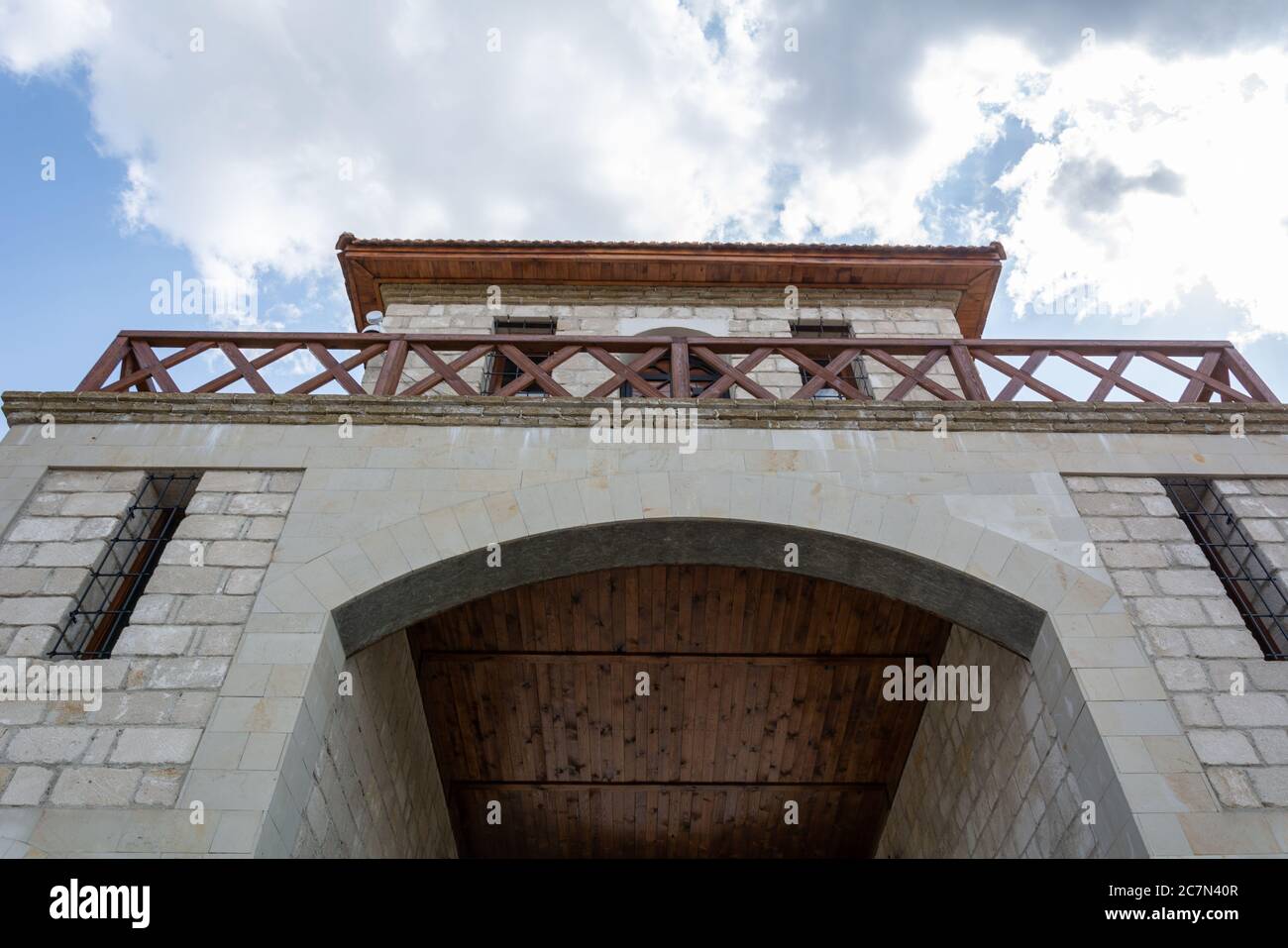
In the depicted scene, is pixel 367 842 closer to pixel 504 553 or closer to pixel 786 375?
pixel 504 553

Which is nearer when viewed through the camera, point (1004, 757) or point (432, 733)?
point (1004, 757)

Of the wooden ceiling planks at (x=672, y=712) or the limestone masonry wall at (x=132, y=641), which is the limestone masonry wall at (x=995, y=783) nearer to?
the wooden ceiling planks at (x=672, y=712)

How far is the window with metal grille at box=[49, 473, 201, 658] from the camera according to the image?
5.38 metres

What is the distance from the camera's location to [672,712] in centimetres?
826

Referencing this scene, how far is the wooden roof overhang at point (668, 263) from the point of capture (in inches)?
439

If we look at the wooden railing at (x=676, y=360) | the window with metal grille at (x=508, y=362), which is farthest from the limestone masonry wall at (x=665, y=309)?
the wooden railing at (x=676, y=360)

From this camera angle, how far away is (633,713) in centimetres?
827

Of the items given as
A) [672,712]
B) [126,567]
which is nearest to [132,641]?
[126,567]

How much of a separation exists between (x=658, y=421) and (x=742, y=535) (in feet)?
3.44

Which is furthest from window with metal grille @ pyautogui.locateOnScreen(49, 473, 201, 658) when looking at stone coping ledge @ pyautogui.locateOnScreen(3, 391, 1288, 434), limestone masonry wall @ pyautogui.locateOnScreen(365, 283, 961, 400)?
limestone masonry wall @ pyautogui.locateOnScreen(365, 283, 961, 400)

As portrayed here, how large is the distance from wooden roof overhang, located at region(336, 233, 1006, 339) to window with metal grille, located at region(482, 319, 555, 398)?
1.98ft

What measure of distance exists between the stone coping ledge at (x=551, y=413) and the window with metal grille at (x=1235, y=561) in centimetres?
50

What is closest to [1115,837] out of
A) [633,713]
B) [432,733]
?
[633,713]

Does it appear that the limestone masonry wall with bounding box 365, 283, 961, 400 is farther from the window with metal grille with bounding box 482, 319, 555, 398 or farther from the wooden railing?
the wooden railing
